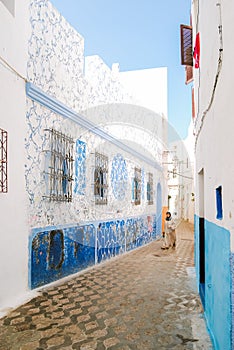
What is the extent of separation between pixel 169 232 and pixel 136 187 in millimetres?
1866

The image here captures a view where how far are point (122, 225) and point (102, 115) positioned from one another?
334cm

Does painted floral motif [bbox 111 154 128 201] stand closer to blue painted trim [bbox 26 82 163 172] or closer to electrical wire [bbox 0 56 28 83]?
blue painted trim [bbox 26 82 163 172]

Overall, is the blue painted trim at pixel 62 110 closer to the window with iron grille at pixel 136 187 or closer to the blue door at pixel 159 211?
the window with iron grille at pixel 136 187

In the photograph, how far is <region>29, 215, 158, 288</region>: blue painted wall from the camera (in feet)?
17.0

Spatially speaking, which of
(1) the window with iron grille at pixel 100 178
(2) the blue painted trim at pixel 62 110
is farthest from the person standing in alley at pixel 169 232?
(1) the window with iron grille at pixel 100 178

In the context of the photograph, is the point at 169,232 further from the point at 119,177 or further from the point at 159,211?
the point at 159,211

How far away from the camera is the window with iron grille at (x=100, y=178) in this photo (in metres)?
7.72

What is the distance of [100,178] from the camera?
7.97m

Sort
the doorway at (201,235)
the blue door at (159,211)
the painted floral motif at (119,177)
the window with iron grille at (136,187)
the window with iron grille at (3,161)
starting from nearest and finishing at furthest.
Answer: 1. the window with iron grille at (3,161)
2. the doorway at (201,235)
3. the painted floral motif at (119,177)
4. the window with iron grille at (136,187)
5. the blue door at (159,211)

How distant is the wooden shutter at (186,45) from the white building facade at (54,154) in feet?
6.53

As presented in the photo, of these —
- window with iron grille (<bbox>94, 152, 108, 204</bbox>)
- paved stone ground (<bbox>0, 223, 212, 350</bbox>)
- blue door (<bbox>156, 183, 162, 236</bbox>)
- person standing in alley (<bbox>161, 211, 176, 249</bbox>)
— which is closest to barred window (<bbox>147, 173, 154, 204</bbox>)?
Answer: blue door (<bbox>156, 183, 162, 236</bbox>)

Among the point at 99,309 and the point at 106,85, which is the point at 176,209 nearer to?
the point at 106,85

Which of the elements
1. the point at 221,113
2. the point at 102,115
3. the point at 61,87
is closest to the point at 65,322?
the point at 221,113

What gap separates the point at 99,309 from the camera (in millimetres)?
4359
